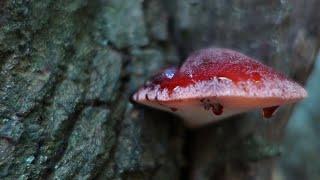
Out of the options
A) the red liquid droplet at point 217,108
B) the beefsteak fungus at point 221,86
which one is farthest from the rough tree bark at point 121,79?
the red liquid droplet at point 217,108

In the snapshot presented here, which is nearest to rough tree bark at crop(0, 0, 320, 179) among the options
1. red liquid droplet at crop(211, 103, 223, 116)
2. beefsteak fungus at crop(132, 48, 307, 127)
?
beefsteak fungus at crop(132, 48, 307, 127)

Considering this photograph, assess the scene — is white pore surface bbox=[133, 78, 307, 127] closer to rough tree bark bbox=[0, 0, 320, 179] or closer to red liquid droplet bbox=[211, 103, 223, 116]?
red liquid droplet bbox=[211, 103, 223, 116]

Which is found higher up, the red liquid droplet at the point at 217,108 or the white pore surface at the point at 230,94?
the white pore surface at the point at 230,94

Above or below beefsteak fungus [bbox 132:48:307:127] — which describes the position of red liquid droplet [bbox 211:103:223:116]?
below

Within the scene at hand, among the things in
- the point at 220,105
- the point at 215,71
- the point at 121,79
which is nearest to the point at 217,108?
the point at 220,105

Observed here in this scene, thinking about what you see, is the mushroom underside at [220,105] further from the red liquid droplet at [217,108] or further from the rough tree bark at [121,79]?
the rough tree bark at [121,79]

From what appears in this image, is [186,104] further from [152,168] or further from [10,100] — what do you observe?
[10,100]

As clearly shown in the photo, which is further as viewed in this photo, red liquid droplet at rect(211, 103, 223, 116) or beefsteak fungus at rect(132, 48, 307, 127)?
red liquid droplet at rect(211, 103, 223, 116)
